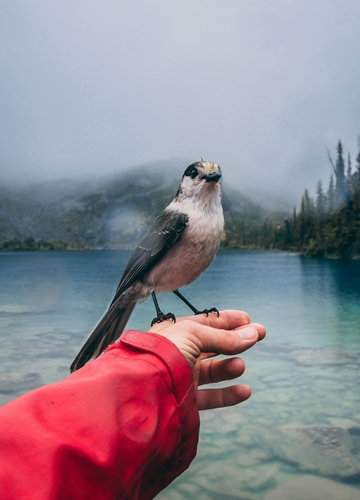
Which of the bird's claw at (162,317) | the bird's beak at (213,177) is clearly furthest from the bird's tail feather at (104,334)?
the bird's beak at (213,177)

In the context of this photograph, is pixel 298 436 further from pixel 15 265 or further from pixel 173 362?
pixel 15 265

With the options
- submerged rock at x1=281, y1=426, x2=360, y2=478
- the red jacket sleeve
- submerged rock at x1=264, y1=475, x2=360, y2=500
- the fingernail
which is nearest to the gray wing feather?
the red jacket sleeve

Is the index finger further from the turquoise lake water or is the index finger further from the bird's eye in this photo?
the bird's eye

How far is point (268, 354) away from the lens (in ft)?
51.7

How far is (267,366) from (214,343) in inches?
543

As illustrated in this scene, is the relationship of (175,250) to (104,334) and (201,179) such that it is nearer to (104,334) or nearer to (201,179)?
(201,179)

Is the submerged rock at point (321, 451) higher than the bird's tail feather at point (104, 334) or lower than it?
lower

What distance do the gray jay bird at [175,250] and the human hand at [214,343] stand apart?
16 centimetres

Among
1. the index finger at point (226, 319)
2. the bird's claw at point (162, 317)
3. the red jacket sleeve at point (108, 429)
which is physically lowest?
the red jacket sleeve at point (108, 429)

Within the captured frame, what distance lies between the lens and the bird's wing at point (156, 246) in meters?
1.64

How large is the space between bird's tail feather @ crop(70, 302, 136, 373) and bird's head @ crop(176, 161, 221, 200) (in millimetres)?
516

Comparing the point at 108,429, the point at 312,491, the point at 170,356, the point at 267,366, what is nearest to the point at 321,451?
the point at 312,491

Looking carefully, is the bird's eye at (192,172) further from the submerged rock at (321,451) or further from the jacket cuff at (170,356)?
the submerged rock at (321,451)

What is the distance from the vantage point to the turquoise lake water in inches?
267
